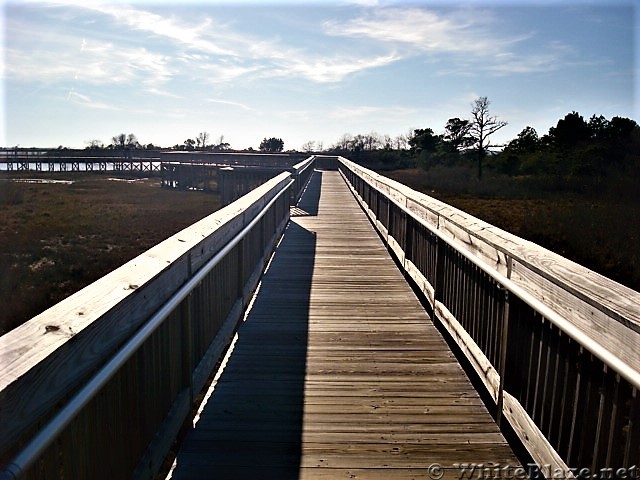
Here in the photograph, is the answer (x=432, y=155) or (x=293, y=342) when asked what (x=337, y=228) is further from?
(x=432, y=155)

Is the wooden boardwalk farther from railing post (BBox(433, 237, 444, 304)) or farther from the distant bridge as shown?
railing post (BBox(433, 237, 444, 304))

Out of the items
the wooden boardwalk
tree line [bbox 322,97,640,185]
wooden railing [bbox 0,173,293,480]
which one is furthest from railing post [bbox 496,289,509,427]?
tree line [bbox 322,97,640,185]

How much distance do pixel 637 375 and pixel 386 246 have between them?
851 cm

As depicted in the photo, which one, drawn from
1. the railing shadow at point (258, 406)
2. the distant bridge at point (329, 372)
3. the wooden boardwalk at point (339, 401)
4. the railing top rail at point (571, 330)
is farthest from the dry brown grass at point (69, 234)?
the railing top rail at point (571, 330)

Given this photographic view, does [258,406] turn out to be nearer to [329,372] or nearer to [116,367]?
[329,372]

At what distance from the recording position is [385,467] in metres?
3.11

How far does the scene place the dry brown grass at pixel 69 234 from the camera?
15.0 metres

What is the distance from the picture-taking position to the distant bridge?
1965mm

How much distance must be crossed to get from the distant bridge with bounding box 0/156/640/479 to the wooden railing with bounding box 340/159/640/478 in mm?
11

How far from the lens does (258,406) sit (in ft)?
12.6

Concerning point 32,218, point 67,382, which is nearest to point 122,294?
point 67,382

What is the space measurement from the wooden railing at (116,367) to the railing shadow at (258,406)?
0.57ft

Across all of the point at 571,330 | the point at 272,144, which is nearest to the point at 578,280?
the point at 571,330

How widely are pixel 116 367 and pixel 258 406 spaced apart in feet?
6.43
